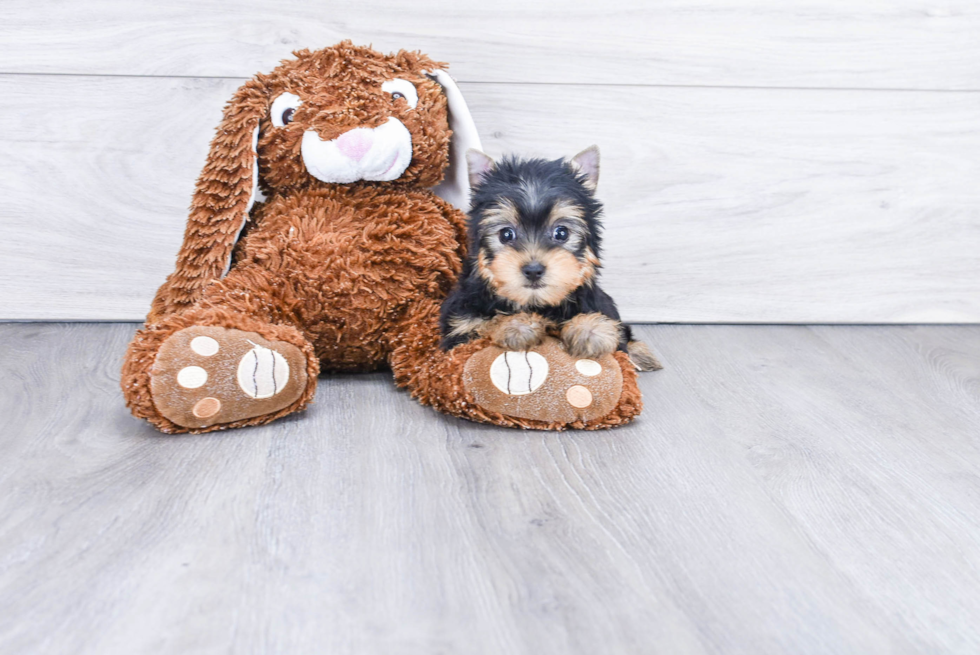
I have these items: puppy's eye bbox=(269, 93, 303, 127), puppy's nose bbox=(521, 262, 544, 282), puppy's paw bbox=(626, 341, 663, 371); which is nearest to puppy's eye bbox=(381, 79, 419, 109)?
puppy's eye bbox=(269, 93, 303, 127)

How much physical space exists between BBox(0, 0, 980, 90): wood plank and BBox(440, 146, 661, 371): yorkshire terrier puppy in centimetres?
48

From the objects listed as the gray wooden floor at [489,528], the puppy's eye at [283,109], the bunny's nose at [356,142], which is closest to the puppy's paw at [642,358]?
the gray wooden floor at [489,528]

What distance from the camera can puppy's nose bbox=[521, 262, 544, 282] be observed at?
1.14 meters

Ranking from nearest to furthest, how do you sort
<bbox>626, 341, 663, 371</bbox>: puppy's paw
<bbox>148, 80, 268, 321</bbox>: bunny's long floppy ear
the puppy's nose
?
Answer: 1. the puppy's nose
2. <bbox>148, 80, 268, 321</bbox>: bunny's long floppy ear
3. <bbox>626, 341, 663, 371</bbox>: puppy's paw

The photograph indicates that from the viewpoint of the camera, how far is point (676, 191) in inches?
68.9

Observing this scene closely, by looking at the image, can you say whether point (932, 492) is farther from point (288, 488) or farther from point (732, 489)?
point (288, 488)

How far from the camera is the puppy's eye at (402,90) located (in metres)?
1.38

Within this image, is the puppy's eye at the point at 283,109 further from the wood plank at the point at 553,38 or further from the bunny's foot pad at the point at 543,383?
the bunny's foot pad at the point at 543,383

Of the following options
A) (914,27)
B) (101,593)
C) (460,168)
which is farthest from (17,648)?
(914,27)

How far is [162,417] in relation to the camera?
117 cm

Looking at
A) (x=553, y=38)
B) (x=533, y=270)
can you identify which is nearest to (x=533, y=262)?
(x=533, y=270)

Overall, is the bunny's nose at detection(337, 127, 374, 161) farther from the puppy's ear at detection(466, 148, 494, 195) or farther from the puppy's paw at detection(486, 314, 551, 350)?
the puppy's paw at detection(486, 314, 551, 350)

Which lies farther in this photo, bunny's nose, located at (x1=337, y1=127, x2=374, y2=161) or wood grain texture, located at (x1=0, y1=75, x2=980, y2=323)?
wood grain texture, located at (x1=0, y1=75, x2=980, y2=323)

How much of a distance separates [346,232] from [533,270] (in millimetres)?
367
